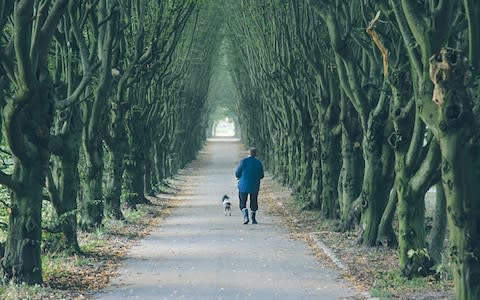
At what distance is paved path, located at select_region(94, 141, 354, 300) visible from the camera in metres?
12.0

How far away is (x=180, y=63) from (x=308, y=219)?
18679mm

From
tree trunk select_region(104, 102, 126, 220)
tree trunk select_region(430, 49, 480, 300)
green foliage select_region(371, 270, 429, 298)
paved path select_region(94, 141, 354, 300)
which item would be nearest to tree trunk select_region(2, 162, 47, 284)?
paved path select_region(94, 141, 354, 300)

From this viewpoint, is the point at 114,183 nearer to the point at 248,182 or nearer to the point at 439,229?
the point at 248,182

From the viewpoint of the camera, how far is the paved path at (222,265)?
12.0m

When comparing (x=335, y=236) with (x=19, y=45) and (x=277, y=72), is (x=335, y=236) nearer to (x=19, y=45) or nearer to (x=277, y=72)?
(x=19, y=45)

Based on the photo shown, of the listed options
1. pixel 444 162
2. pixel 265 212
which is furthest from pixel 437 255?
pixel 265 212

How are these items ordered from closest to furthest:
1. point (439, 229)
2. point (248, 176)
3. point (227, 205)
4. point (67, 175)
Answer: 1. point (67, 175)
2. point (439, 229)
3. point (248, 176)
4. point (227, 205)

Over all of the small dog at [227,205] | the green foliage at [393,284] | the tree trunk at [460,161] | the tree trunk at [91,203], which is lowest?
the small dog at [227,205]

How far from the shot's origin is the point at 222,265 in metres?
14.8

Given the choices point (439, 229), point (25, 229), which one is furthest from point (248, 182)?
point (25, 229)

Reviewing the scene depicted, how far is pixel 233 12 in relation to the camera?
48125mm

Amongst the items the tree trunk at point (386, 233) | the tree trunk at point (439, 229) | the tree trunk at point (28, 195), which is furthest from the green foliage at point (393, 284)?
the tree trunk at point (28, 195)

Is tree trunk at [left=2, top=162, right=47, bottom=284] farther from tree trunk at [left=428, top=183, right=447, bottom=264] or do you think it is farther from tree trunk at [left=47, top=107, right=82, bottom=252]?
tree trunk at [left=428, top=183, right=447, bottom=264]

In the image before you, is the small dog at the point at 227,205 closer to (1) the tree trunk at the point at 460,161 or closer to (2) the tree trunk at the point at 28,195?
(2) the tree trunk at the point at 28,195
